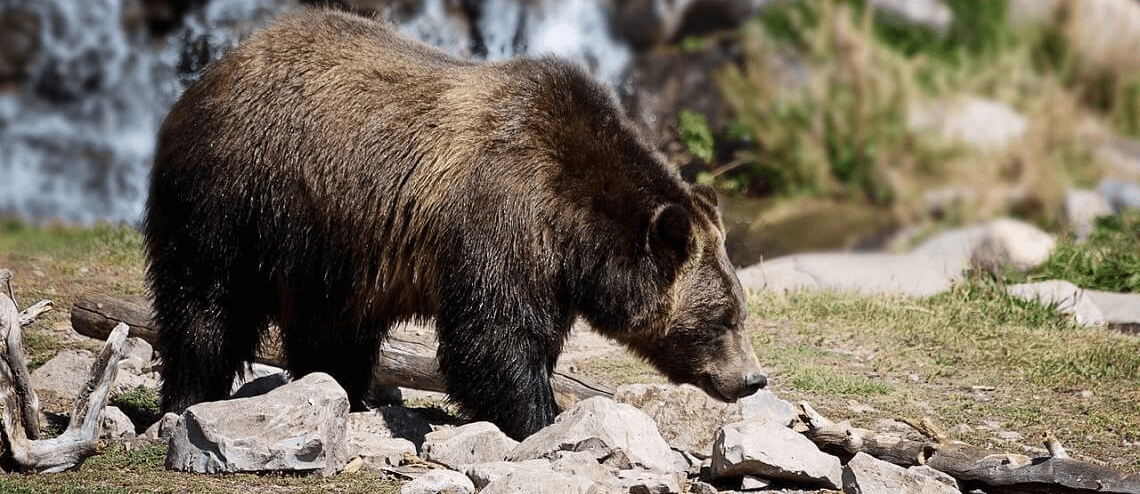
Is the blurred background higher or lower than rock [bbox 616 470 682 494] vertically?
higher

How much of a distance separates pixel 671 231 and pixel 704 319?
529 mm

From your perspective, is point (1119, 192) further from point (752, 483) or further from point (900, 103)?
point (752, 483)

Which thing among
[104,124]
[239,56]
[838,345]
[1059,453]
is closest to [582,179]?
[239,56]

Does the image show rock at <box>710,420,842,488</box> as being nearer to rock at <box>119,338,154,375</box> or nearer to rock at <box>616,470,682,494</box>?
rock at <box>616,470,682,494</box>

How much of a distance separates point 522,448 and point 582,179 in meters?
1.31

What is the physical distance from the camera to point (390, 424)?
6.54 m

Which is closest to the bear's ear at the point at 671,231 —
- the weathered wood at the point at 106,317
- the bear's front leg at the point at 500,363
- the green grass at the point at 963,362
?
the bear's front leg at the point at 500,363

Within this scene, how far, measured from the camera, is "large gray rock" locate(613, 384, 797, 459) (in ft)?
21.1

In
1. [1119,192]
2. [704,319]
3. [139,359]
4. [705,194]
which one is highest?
[1119,192]

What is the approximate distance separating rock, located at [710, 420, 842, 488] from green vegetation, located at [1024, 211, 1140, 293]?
21.6 feet

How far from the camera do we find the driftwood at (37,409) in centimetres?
532

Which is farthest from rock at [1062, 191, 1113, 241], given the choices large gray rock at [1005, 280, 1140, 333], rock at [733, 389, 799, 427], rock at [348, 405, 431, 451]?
rock at [348, 405, 431, 451]

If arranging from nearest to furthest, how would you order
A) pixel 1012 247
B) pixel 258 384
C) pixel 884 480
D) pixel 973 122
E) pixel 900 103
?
pixel 884 480, pixel 258 384, pixel 1012 247, pixel 900 103, pixel 973 122

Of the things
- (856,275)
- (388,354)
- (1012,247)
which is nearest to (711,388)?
(388,354)
